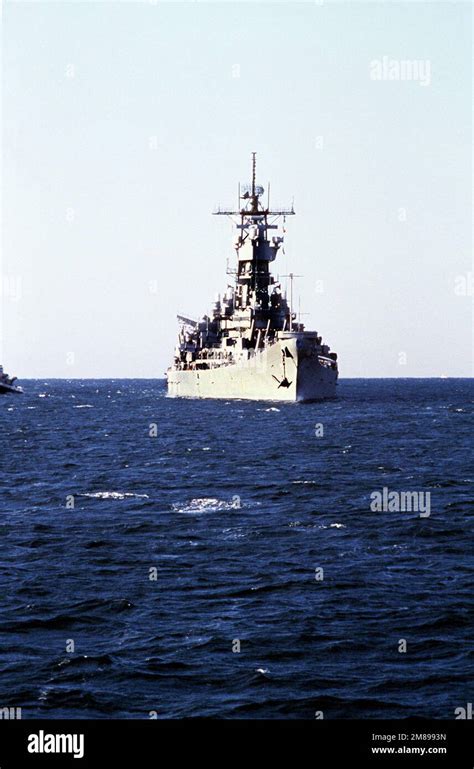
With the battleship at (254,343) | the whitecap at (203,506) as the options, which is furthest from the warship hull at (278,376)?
the whitecap at (203,506)

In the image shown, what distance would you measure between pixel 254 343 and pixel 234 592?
9010 cm

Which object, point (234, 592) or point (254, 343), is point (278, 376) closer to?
point (254, 343)

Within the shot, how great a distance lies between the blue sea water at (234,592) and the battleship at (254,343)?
50.5 metres

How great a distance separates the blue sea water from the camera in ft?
50.3

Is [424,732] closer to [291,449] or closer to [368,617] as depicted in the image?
[368,617]

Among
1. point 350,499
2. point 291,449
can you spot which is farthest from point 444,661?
point 291,449

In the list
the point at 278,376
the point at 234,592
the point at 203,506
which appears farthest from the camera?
the point at 278,376

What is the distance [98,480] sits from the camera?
42.9 meters

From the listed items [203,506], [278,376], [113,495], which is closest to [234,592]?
[203,506]

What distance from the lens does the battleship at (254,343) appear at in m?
98.1

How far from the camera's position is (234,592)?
21.5 m

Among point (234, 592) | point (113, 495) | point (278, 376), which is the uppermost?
point (278, 376)

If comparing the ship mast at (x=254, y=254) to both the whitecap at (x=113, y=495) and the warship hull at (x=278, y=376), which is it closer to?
the warship hull at (x=278, y=376)

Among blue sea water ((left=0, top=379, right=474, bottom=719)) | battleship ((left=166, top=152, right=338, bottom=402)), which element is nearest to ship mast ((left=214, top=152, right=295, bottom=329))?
battleship ((left=166, top=152, right=338, bottom=402))
